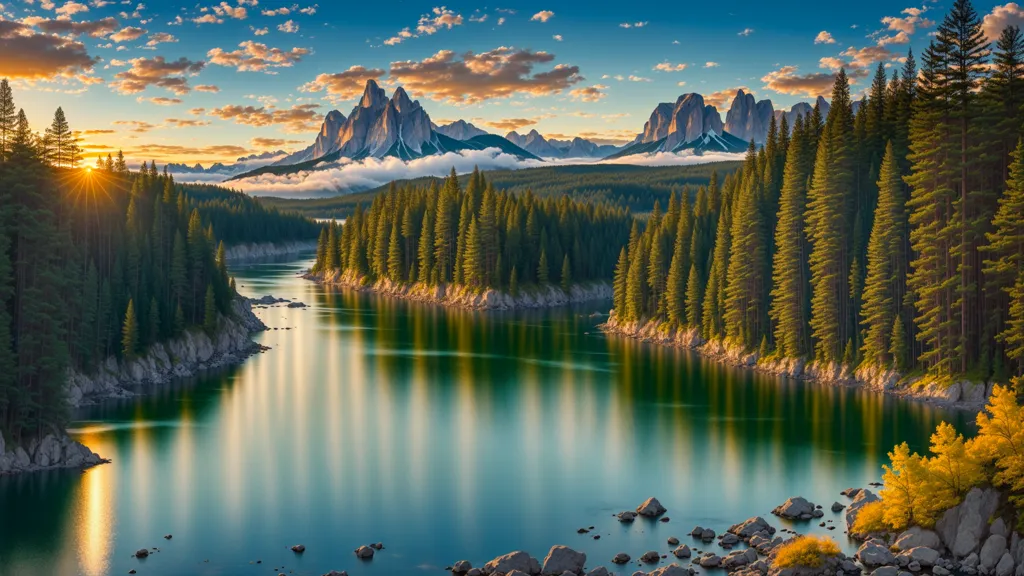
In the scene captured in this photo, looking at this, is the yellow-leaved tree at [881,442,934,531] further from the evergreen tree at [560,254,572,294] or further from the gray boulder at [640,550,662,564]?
the evergreen tree at [560,254,572,294]

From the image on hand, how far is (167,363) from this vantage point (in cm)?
10188

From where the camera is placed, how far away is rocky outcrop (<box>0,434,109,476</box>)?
61094 mm

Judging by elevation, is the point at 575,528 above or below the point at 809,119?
below

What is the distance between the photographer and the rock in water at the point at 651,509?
179ft

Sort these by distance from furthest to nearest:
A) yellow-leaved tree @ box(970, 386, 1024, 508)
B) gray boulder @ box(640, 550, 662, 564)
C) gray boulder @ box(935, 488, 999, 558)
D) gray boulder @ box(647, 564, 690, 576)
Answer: gray boulder @ box(640, 550, 662, 564) < gray boulder @ box(935, 488, 999, 558) < yellow-leaved tree @ box(970, 386, 1024, 508) < gray boulder @ box(647, 564, 690, 576)

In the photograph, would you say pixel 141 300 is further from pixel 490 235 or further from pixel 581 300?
pixel 581 300

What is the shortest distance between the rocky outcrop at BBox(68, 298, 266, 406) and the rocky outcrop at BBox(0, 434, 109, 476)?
1946 centimetres

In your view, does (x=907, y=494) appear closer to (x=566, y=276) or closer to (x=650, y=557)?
(x=650, y=557)

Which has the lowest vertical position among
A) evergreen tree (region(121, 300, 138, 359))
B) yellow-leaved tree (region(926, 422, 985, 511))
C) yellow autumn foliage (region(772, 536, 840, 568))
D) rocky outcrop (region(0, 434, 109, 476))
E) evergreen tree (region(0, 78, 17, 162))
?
yellow autumn foliage (region(772, 536, 840, 568))

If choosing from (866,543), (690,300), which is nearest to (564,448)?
(866,543)

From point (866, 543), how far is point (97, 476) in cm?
4504

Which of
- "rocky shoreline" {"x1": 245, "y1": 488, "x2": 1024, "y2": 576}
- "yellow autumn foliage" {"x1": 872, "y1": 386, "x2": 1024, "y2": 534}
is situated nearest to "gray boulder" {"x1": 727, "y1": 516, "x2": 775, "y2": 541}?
"rocky shoreline" {"x1": 245, "y1": 488, "x2": 1024, "y2": 576}

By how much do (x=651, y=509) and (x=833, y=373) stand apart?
49.9 m

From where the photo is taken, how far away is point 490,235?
18312cm
